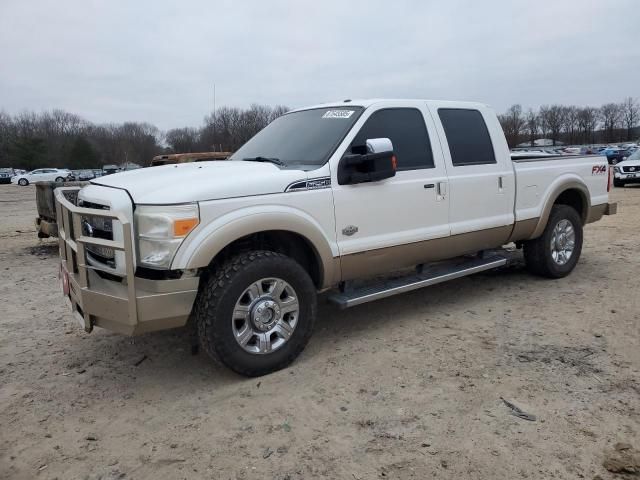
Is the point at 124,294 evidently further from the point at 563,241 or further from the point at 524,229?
the point at 563,241

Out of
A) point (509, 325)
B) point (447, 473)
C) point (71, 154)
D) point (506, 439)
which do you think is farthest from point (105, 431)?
point (71, 154)

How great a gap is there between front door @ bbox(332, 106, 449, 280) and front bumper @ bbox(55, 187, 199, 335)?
140cm

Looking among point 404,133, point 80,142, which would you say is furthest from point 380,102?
point 80,142

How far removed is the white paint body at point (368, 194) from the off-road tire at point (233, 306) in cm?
30

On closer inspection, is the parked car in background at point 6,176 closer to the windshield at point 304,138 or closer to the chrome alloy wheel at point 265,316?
the windshield at point 304,138

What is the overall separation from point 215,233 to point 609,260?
615 centimetres

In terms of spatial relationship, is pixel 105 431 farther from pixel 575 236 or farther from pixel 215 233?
pixel 575 236

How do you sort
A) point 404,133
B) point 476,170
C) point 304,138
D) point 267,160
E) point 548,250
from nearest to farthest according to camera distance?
point 267,160, point 304,138, point 404,133, point 476,170, point 548,250

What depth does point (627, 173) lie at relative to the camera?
70.6 ft

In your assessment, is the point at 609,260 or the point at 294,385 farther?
the point at 609,260

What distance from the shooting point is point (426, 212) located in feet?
15.9

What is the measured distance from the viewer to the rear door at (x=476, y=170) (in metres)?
5.11

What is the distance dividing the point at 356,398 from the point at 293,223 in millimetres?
1334

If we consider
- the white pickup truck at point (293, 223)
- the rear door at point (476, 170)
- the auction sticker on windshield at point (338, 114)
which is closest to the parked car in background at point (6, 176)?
the white pickup truck at point (293, 223)
